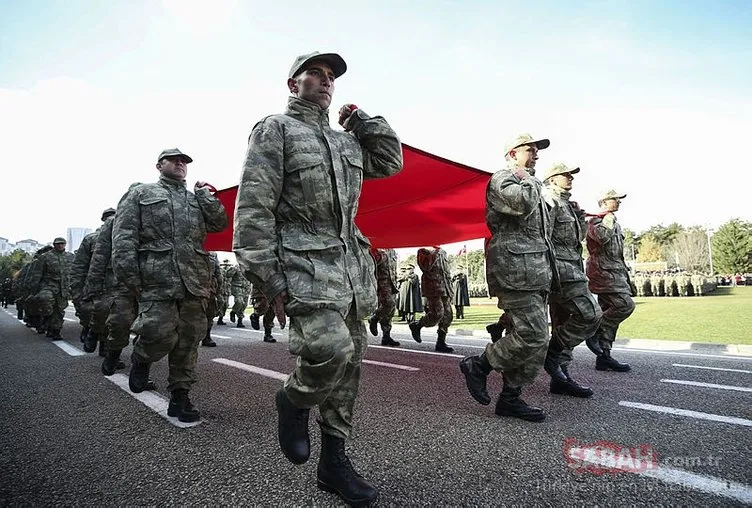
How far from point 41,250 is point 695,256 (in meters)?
74.2

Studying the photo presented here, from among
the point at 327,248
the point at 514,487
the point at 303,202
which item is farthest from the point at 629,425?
the point at 303,202

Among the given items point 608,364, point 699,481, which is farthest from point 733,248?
point 699,481

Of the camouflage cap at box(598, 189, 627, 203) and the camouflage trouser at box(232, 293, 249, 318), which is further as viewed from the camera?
the camouflage trouser at box(232, 293, 249, 318)

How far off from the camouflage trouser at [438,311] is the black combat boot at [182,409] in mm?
4662

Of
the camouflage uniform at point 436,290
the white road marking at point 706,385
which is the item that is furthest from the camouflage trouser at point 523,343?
the camouflage uniform at point 436,290

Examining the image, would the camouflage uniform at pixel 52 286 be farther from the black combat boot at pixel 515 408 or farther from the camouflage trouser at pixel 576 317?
the camouflage trouser at pixel 576 317

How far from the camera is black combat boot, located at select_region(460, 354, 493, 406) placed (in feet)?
Answer: 11.7

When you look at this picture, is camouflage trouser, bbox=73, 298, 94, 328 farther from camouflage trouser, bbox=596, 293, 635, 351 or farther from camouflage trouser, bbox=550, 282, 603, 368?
camouflage trouser, bbox=596, 293, 635, 351

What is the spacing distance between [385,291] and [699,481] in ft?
22.0

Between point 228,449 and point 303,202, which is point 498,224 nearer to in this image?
point 303,202

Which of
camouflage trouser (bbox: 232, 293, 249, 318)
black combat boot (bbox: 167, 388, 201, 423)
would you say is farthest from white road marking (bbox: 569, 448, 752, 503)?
camouflage trouser (bbox: 232, 293, 249, 318)

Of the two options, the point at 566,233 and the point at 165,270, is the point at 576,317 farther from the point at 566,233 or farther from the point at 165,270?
the point at 165,270

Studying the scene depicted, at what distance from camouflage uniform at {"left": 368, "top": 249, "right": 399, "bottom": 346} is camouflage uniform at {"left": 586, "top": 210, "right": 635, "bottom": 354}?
380 cm

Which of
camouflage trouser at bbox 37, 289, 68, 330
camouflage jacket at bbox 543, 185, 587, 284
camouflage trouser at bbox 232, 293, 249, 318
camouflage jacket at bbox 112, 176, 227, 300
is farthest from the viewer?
camouflage trouser at bbox 232, 293, 249, 318
